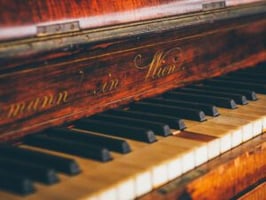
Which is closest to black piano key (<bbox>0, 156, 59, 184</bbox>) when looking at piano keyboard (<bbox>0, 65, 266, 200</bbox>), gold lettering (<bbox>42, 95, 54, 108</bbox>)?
piano keyboard (<bbox>0, 65, 266, 200</bbox>)

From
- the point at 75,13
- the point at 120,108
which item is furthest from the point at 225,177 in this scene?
the point at 75,13

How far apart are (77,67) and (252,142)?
699 mm

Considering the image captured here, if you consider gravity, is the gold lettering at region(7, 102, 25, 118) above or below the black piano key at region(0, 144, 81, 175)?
above

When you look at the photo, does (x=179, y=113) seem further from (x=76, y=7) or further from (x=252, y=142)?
(x=76, y=7)

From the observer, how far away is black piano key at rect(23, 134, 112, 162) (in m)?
1.46

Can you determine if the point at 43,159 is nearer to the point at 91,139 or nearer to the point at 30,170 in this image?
the point at 30,170

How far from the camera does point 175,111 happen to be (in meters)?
1.91

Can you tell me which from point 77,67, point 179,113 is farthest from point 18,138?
point 179,113

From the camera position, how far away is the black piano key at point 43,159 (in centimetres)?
135

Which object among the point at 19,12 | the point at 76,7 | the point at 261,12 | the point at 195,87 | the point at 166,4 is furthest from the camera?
the point at 261,12

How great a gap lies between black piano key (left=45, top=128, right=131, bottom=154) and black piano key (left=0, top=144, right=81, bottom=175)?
20cm

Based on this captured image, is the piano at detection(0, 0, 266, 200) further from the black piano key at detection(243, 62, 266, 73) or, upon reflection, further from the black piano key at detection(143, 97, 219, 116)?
the black piano key at detection(243, 62, 266, 73)

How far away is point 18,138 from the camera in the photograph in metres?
1.64

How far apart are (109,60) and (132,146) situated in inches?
18.9
